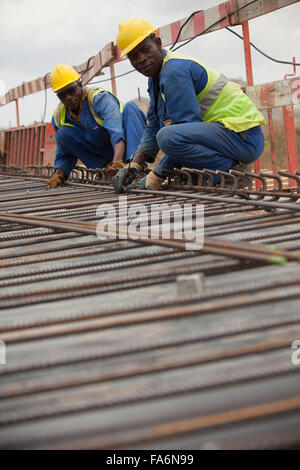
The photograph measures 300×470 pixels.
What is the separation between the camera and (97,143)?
6238 millimetres

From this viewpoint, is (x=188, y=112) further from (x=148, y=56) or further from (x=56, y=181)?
(x=56, y=181)

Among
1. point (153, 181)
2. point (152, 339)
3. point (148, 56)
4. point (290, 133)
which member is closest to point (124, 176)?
point (153, 181)

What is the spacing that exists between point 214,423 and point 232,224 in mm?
2048

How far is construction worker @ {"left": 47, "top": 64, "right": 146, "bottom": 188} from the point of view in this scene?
18.6 ft

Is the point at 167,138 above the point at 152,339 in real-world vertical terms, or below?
above

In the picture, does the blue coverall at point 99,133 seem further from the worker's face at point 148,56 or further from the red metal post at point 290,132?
the red metal post at point 290,132

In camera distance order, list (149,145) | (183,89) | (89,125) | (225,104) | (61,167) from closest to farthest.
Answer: (183,89), (225,104), (149,145), (89,125), (61,167)

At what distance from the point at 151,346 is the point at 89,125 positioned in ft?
15.4

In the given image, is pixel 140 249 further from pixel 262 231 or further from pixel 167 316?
pixel 167 316

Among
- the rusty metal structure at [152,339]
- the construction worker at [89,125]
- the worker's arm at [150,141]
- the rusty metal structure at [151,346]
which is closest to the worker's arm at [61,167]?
the construction worker at [89,125]

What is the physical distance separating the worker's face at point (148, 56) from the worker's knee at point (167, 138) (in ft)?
1.63

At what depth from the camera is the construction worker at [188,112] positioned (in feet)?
15.2

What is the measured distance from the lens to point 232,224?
320 centimetres

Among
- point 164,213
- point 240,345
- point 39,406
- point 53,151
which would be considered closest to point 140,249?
point 164,213
